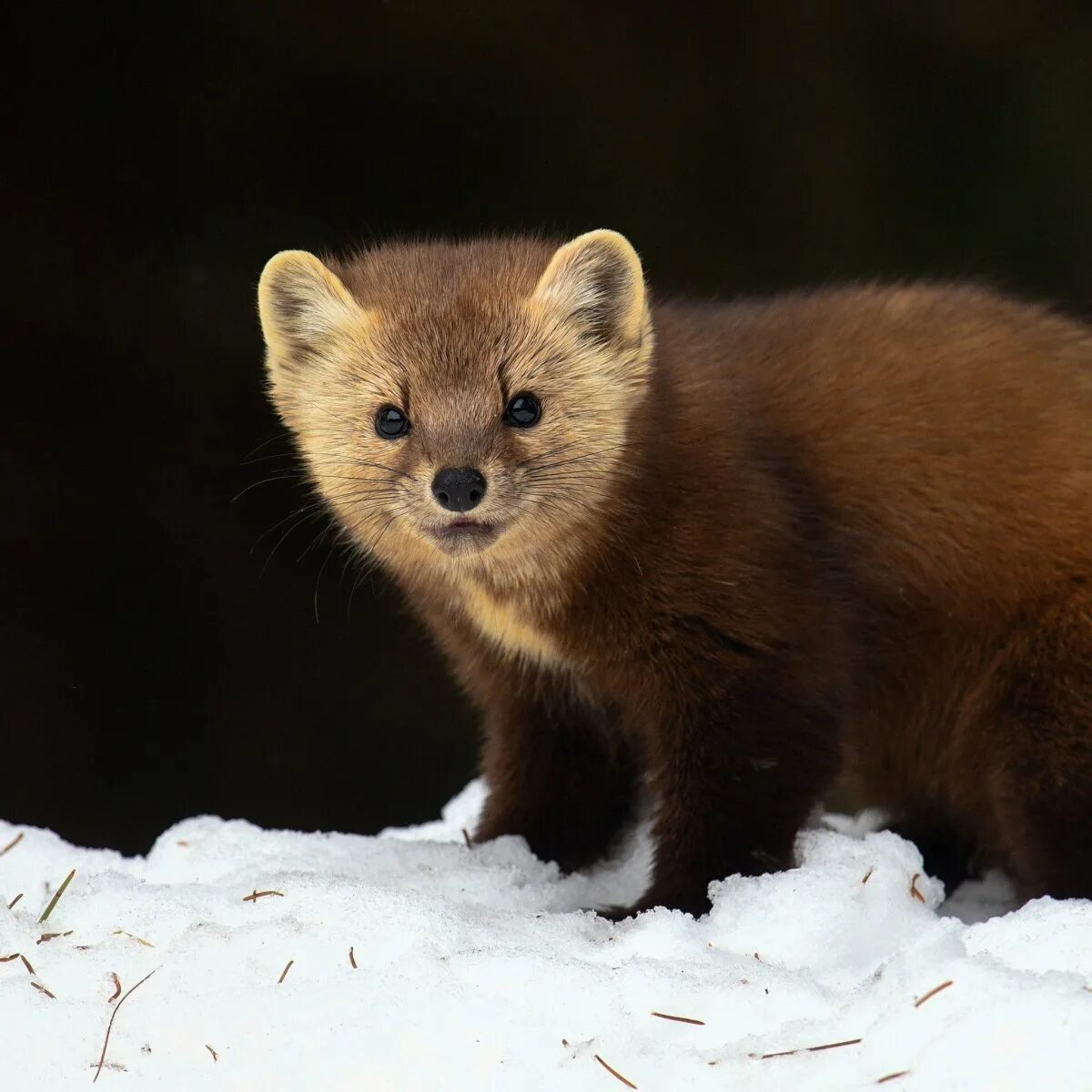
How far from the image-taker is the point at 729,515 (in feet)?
14.8

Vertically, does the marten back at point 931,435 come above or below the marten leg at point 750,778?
above

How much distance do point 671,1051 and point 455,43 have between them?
22.8 feet

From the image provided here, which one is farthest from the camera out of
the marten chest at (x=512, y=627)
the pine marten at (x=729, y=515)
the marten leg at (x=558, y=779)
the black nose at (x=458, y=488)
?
the marten leg at (x=558, y=779)

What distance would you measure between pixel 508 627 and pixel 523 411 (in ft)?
2.19

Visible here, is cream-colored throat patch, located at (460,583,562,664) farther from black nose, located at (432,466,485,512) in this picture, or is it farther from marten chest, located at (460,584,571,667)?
black nose, located at (432,466,485,512)

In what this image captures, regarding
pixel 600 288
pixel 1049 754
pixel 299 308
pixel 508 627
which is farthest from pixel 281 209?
pixel 1049 754

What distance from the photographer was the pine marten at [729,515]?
4.47 m

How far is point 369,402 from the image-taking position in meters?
4.56

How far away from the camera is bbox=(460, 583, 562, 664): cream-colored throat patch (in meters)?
4.73

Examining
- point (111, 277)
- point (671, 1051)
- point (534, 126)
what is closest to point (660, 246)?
point (534, 126)

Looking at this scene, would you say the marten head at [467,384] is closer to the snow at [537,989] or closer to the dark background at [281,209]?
the snow at [537,989]

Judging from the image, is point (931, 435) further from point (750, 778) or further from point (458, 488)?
point (458, 488)

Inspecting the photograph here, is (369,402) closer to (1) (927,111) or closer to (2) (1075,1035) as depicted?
(2) (1075,1035)

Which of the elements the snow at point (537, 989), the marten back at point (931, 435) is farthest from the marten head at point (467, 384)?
the snow at point (537, 989)
